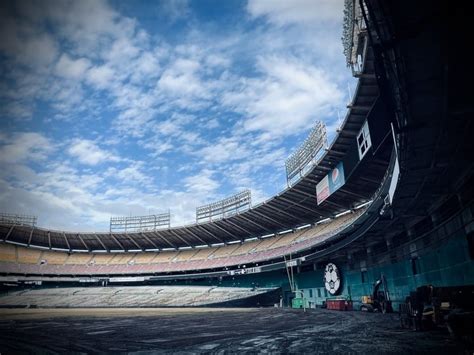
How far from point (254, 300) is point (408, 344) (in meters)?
40.0

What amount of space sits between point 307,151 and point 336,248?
1321 cm

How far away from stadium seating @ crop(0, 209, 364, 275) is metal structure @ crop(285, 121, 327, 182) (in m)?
12.9

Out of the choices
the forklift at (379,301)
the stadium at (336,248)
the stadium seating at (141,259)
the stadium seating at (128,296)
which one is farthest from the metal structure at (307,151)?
the stadium seating at (128,296)

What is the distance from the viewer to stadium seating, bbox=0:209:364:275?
2185 inches

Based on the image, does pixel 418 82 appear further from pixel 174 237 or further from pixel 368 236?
pixel 174 237

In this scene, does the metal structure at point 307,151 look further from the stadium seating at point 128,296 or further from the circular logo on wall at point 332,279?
the stadium seating at point 128,296

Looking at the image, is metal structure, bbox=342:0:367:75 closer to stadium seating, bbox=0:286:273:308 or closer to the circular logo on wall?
the circular logo on wall

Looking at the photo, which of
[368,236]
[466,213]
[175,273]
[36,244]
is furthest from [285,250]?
[36,244]

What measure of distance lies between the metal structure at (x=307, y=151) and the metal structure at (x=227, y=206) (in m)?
13.8

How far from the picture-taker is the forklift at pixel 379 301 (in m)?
25.5

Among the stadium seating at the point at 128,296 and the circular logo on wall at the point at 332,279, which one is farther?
the stadium seating at the point at 128,296

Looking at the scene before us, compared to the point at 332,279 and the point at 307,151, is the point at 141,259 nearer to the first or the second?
the point at 332,279

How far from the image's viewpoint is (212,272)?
2339 inches

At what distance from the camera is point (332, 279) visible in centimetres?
4006
